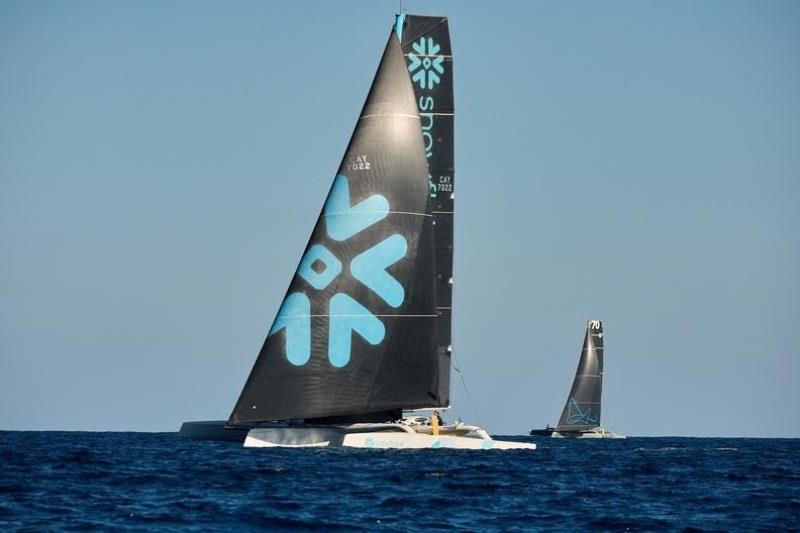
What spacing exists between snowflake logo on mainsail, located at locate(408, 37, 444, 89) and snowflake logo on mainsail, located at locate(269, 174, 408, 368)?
29.7ft

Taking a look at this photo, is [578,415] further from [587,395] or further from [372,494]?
[372,494]

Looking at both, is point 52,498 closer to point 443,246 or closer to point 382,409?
point 382,409

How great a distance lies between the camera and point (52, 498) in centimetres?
3028

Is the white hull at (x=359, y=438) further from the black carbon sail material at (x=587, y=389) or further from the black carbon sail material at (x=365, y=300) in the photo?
the black carbon sail material at (x=587, y=389)

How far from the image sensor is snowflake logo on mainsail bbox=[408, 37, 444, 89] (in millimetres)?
55500

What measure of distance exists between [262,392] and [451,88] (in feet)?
49.2

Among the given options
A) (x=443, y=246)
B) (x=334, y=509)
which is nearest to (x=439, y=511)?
(x=334, y=509)

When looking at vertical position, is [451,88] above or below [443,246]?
above

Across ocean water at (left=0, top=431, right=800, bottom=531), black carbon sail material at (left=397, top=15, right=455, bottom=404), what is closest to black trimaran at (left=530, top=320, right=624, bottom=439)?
black carbon sail material at (left=397, top=15, right=455, bottom=404)

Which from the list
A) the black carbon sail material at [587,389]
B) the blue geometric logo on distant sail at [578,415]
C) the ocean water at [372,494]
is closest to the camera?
the ocean water at [372,494]

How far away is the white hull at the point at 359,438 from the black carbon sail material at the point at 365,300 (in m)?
0.62

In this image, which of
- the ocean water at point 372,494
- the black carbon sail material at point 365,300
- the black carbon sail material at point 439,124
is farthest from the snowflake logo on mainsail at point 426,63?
the ocean water at point 372,494

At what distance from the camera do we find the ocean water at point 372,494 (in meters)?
27.6

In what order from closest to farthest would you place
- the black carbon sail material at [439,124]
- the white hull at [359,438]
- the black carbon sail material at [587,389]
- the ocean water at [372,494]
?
the ocean water at [372,494], the white hull at [359,438], the black carbon sail material at [439,124], the black carbon sail material at [587,389]
